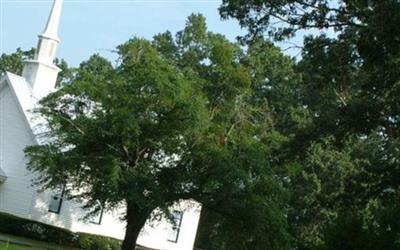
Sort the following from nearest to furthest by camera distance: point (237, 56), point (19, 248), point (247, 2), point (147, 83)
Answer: point (247, 2)
point (19, 248)
point (147, 83)
point (237, 56)

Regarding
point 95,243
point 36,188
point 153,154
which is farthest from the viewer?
point 36,188

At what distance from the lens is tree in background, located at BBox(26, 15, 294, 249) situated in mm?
28953

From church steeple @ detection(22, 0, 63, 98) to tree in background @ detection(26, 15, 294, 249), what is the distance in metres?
13.8

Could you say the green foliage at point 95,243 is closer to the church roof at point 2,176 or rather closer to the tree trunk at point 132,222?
the church roof at point 2,176

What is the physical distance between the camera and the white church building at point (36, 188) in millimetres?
38406

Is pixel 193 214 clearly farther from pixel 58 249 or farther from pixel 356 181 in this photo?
pixel 356 181

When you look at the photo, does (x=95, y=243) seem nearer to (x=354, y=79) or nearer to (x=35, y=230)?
(x=35, y=230)

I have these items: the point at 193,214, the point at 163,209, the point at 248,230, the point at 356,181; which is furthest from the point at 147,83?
the point at 193,214

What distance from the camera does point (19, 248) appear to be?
2731 cm

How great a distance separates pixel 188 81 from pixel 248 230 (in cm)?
688

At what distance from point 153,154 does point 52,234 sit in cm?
A: 911

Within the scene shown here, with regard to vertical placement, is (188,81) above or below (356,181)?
above

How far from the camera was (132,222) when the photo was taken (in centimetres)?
3123

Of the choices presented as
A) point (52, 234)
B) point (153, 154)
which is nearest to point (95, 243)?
point (52, 234)
